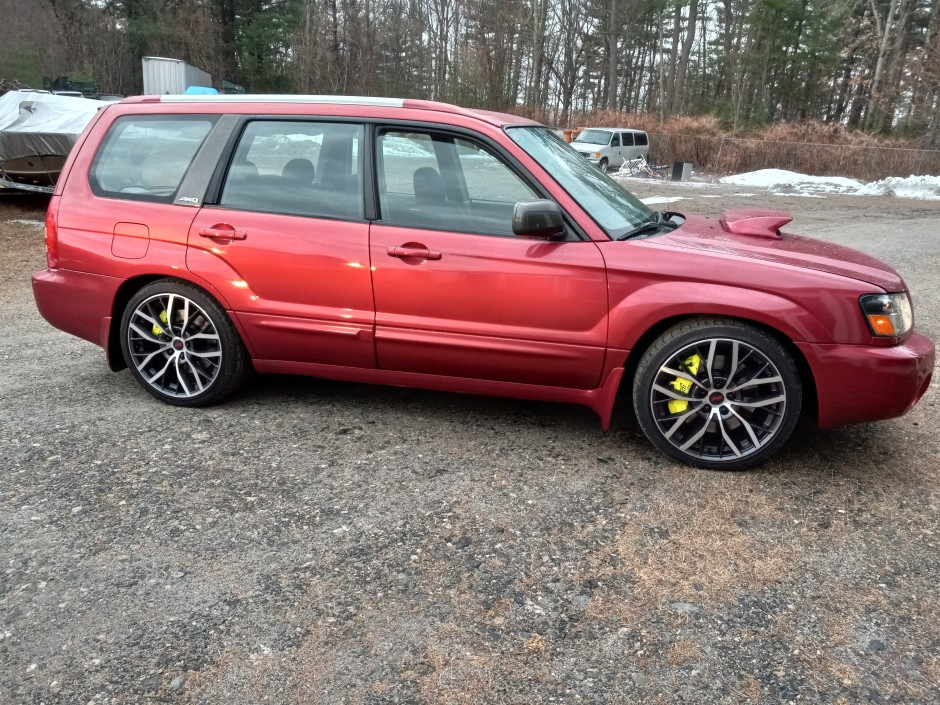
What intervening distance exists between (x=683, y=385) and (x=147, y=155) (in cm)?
323

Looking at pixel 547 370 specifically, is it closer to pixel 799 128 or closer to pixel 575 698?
pixel 575 698

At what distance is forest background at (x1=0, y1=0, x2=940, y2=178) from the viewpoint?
105 feet

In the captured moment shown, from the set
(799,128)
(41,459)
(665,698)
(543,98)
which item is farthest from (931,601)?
(543,98)

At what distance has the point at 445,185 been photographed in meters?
3.84

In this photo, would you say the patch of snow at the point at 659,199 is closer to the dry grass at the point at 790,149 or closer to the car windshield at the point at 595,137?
the car windshield at the point at 595,137

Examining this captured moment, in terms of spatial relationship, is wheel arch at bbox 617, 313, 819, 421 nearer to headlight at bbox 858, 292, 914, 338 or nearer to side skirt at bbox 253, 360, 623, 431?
side skirt at bbox 253, 360, 623, 431

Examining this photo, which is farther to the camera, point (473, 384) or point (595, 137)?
point (595, 137)

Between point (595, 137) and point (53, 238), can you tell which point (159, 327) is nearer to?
point (53, 238)

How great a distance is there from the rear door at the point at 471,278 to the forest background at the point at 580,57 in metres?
29.1

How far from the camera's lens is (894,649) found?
7.89 ft

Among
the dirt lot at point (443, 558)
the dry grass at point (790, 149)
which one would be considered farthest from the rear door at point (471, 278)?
the dry grass at point (790, 149)

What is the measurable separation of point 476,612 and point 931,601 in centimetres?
163

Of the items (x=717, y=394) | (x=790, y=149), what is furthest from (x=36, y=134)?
(x=790, y=149)

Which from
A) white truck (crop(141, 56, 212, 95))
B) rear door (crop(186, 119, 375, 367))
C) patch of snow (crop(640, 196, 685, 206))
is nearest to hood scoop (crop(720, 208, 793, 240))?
rear door (crop(186, 119, 375, 367))
